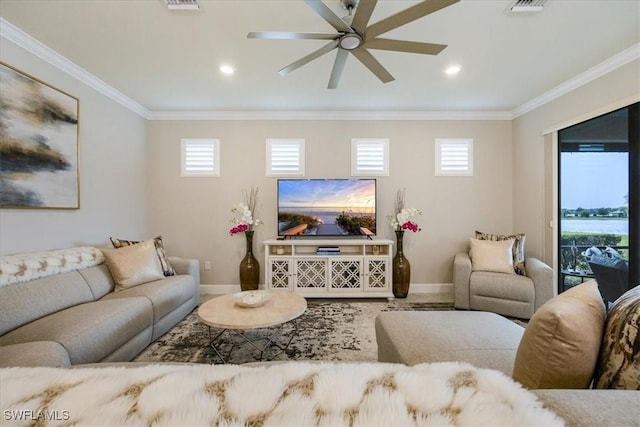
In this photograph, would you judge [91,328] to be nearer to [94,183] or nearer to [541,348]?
[94,183]

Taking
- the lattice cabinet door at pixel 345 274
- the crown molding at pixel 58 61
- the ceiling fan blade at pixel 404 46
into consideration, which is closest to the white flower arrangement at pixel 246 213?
the lattice cabinet door at pixel 345 274

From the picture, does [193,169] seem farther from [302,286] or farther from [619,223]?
[619,223]

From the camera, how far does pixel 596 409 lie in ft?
1.83

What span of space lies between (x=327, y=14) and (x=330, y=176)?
2397 millimetres

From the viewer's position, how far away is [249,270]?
349 centimetres

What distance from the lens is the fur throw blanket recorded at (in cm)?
49

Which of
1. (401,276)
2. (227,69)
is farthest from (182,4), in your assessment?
(401,276)

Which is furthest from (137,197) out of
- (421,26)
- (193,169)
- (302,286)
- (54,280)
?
(421,26)

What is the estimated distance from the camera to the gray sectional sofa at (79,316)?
1.46 meters

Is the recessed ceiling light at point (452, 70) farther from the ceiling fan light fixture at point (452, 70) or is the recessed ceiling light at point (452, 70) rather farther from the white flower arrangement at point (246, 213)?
the white flower arrangement at point (246, 213)

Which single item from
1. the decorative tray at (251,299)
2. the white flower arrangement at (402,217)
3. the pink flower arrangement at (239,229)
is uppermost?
the white flower arrangement at (402,217)

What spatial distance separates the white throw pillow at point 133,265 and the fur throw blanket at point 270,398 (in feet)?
7.03

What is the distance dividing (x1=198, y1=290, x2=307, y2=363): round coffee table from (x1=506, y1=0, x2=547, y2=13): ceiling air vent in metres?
2.62

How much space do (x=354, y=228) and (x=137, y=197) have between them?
3002 mm
